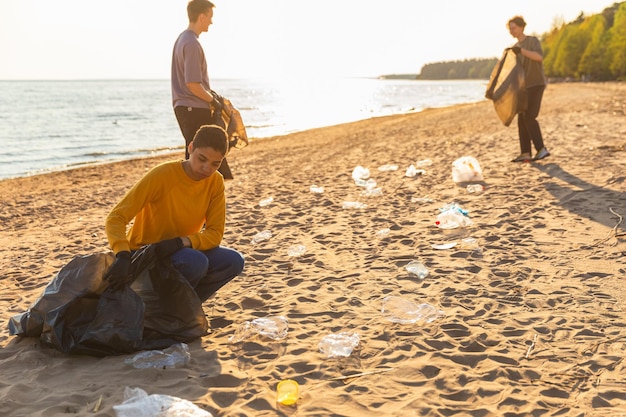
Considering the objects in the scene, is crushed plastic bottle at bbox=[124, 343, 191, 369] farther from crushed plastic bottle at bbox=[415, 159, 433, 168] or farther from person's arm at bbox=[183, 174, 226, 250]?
crushed plastic bottle at bbox=[415, 159, 433, 168]

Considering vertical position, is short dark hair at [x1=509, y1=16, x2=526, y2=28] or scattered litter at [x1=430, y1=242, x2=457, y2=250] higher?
short dark hair at [x1=509, y1=16, x2=526, y2=28]

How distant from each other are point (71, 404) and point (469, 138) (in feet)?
35.0

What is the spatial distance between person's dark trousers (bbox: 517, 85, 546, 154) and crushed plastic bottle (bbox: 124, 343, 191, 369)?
584cm

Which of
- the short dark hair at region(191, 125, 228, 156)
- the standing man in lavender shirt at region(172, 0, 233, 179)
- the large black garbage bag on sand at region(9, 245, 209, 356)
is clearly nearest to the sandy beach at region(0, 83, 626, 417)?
the large black garbage bag on sand at region(9, 245, 209, 356)

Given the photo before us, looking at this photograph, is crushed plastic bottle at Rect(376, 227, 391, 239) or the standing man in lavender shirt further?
crushed plastic bottle at Rect(376, 227, 391, 239)

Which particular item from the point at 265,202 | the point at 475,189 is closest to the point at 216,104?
the point at 265,202

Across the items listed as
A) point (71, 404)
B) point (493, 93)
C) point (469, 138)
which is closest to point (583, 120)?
point (469, 138)

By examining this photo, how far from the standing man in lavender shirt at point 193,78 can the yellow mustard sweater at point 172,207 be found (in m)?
1.36

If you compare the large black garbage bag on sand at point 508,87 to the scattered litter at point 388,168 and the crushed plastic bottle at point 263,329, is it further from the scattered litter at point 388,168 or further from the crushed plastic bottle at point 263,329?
the crushed plastic bottle at point 263,329

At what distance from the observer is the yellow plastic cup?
238cm

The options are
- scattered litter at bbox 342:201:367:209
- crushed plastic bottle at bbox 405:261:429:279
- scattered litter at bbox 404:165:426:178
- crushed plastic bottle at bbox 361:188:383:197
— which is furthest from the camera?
scattered litter at bbox 404:165:426:178

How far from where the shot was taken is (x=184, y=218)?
312 centimetres

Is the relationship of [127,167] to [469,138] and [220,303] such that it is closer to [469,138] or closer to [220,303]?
[469,138]

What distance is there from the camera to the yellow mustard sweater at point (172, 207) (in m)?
2.93
